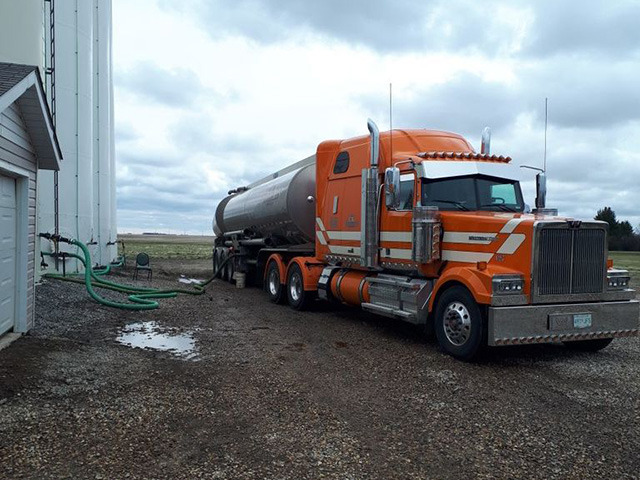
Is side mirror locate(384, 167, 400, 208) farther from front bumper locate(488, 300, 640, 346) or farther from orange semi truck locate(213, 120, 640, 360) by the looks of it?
front bumper locate(488, 300, 640, 346)

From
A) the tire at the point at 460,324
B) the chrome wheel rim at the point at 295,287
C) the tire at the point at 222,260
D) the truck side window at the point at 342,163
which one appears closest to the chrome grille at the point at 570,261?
the tire at the point at 460,324

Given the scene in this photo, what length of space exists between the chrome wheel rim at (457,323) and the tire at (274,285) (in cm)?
645

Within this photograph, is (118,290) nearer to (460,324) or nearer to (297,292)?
(297,292)

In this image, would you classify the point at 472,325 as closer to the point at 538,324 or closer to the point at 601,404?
the point at 538,324

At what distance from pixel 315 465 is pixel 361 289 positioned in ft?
20.2

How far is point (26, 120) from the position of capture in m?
8.23

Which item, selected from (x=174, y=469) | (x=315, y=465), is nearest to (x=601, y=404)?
(x=315, y=465)

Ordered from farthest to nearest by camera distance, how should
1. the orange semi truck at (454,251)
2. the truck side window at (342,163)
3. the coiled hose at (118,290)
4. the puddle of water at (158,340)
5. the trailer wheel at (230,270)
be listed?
the trailer wheel at (230,270)
the coiled hose at (118,290)
the truck side window at (342,163)
the puddle of water at (158,340)
the orange semi truck at (454,251)

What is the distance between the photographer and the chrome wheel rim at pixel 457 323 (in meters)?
7.45

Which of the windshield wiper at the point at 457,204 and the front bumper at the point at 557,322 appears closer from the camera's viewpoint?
the front bumper at the point at 557,322

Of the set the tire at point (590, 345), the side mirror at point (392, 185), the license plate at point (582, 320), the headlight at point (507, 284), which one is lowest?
the tire at point (590, 345)

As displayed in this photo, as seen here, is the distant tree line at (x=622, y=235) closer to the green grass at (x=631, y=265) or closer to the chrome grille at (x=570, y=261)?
the green grass at (x=631, y=265)

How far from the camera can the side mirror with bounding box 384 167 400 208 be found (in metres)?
8.53

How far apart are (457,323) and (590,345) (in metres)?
2.39
